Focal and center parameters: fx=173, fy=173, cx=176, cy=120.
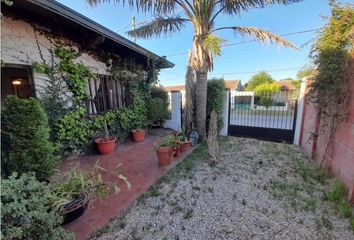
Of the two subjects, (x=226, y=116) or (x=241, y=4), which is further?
(x=226, y=116)

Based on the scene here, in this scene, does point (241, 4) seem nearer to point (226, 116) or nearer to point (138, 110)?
point (226, 116)

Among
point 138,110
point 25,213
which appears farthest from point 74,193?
point 138,110

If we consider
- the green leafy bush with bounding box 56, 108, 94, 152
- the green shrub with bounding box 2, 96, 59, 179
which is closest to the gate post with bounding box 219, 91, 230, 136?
the green leafy bush with bounding box 56, 108, 94, 152

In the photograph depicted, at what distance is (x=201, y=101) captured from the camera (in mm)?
5883

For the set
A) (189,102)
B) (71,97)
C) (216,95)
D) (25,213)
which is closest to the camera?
(25,213)

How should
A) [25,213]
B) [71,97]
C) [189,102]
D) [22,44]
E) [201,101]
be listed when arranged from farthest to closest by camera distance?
1. [189,102]
2. [201,101]
3. [71,97]
4. [22,44]
5. [25,213]

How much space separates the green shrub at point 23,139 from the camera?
7.77ft

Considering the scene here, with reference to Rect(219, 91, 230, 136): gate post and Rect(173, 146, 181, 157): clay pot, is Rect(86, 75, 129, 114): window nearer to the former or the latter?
Rect(173, 146, 181, 157): clay pot

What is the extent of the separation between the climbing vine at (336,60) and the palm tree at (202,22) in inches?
83.4

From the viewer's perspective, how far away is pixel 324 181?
3.40m

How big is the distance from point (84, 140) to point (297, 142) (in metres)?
6.61

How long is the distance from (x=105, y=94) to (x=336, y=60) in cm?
574

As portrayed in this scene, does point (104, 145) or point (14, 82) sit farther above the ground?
point (14, 82)

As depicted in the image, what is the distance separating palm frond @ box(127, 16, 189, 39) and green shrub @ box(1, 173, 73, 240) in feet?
19.5
